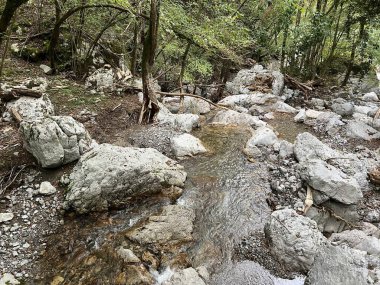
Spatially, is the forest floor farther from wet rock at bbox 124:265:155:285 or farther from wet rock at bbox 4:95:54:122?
wet rock at bbox 124:265:155:285

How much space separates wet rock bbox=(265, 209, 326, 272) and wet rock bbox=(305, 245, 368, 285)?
0.40 meters

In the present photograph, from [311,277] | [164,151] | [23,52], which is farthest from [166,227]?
[23,52]

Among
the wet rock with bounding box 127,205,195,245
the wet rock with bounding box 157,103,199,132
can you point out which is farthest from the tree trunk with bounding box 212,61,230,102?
the wet rock with bounding box 127,205,195,245

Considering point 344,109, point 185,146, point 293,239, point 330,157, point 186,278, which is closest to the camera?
point 186,278

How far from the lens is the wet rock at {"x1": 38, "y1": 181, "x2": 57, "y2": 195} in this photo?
5.63 meters

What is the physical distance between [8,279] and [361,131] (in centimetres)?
1042

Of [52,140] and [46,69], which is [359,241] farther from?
[46,69]

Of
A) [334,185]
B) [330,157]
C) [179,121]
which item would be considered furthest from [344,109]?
[334,185]

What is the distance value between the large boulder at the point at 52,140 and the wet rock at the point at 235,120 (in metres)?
5.49

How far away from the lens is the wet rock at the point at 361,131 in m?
10.2

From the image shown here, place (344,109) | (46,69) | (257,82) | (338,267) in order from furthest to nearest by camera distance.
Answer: (257,82), (344,109), (46,69), (338,267)

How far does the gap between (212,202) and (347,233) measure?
247 cm

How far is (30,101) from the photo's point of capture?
→ 7.40 metres

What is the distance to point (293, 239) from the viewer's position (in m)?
4.98
